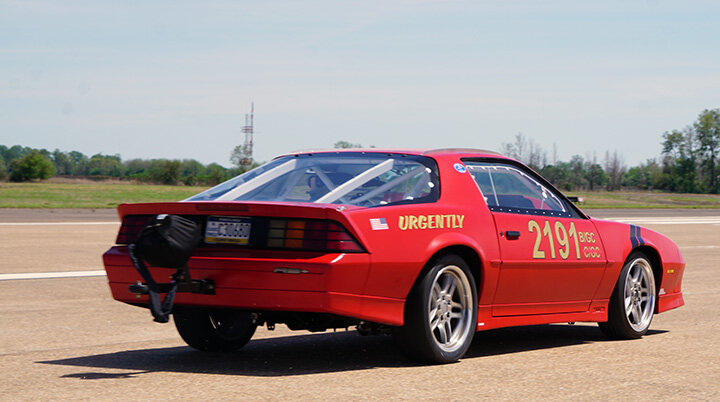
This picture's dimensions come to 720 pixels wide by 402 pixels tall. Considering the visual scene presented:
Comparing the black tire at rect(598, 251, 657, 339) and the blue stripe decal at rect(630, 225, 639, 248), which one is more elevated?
the blue stripe decal at rect(630, 225, 639, 248)

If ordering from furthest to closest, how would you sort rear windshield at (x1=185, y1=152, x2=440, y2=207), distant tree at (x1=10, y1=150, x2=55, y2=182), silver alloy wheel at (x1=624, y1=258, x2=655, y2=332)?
distant tree at (x1=10, y1=150, x2=55, y2=182), silver alloy wheel at (x1=624, y1=258, x2=655, y2=332), rear windshield at (x1=185, y1=152, x2=440, y2=207)

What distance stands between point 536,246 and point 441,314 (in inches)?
44.1

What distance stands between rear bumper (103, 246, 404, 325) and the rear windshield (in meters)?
0.58

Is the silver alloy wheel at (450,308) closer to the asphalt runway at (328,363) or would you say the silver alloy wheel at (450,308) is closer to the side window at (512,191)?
the asphalt runway at (328,363)

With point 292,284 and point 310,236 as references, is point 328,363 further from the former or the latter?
point 310,236

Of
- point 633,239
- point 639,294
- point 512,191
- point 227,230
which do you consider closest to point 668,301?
point 639,294

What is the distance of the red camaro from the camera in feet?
18.5

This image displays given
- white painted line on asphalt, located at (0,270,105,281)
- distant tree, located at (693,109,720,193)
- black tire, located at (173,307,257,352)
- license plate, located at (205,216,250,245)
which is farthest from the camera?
distant tree, located at (693,109,720,193)

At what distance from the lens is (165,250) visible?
5652 mm

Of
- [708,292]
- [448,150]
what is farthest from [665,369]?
[708,292]

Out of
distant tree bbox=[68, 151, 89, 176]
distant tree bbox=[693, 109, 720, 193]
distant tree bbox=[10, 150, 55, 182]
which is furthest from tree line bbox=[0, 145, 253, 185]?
distant tree bbox=[693, 109, 720, 193]

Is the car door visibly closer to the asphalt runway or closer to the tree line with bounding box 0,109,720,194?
the asphalt runway

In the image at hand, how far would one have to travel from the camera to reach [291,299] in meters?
5.57

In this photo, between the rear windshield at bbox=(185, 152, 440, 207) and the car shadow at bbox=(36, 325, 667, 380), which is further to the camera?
the rear windshield at bbox=(185, 152, 440, 207)
